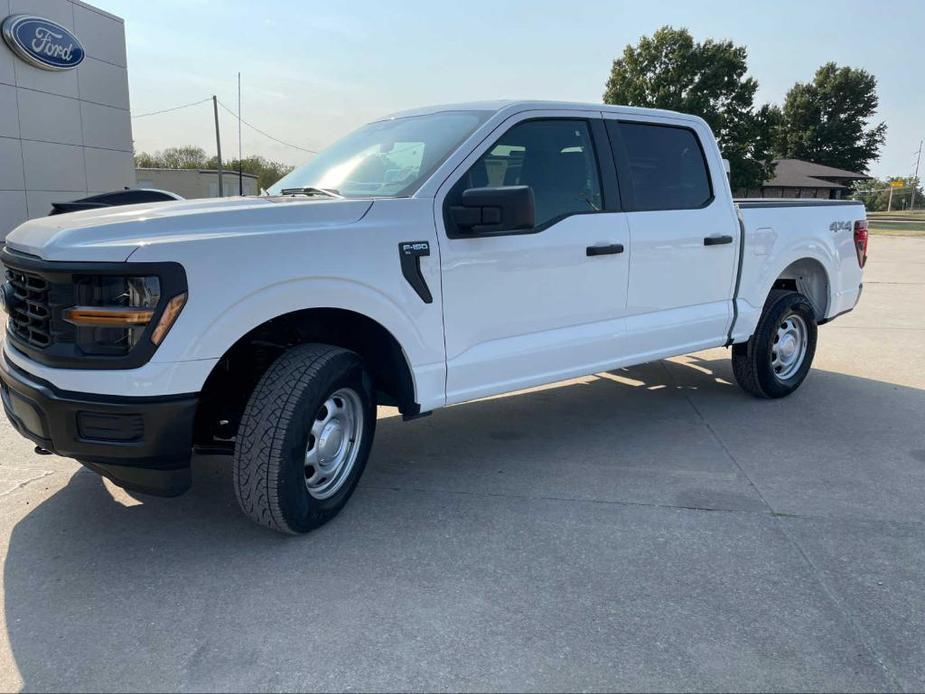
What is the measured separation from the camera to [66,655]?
2.51m

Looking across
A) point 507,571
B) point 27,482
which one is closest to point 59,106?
point 27,482

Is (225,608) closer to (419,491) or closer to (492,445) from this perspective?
(419,491)

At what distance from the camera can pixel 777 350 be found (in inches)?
225

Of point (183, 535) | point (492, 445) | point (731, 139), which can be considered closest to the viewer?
point (183, 535)

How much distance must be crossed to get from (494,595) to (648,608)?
597 mm

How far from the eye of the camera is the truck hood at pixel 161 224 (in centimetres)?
280

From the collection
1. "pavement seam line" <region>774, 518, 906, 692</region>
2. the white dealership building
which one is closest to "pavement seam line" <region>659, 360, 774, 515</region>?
"pavement seam line" <region>774, 518, 906, 692</region>

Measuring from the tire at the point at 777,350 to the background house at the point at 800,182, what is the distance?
4453 cm

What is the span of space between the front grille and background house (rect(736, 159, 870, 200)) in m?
48.7

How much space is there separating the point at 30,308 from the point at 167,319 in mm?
758

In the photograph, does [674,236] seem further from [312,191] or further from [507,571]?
[507,571]

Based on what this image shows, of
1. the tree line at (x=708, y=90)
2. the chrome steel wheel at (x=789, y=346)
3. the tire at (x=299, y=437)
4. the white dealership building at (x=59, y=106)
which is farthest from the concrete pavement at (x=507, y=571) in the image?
the tree line at (x=708, y=90)

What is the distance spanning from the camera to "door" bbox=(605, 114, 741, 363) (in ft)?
14.8

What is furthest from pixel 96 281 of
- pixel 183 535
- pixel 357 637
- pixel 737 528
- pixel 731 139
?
pixel 731 139
